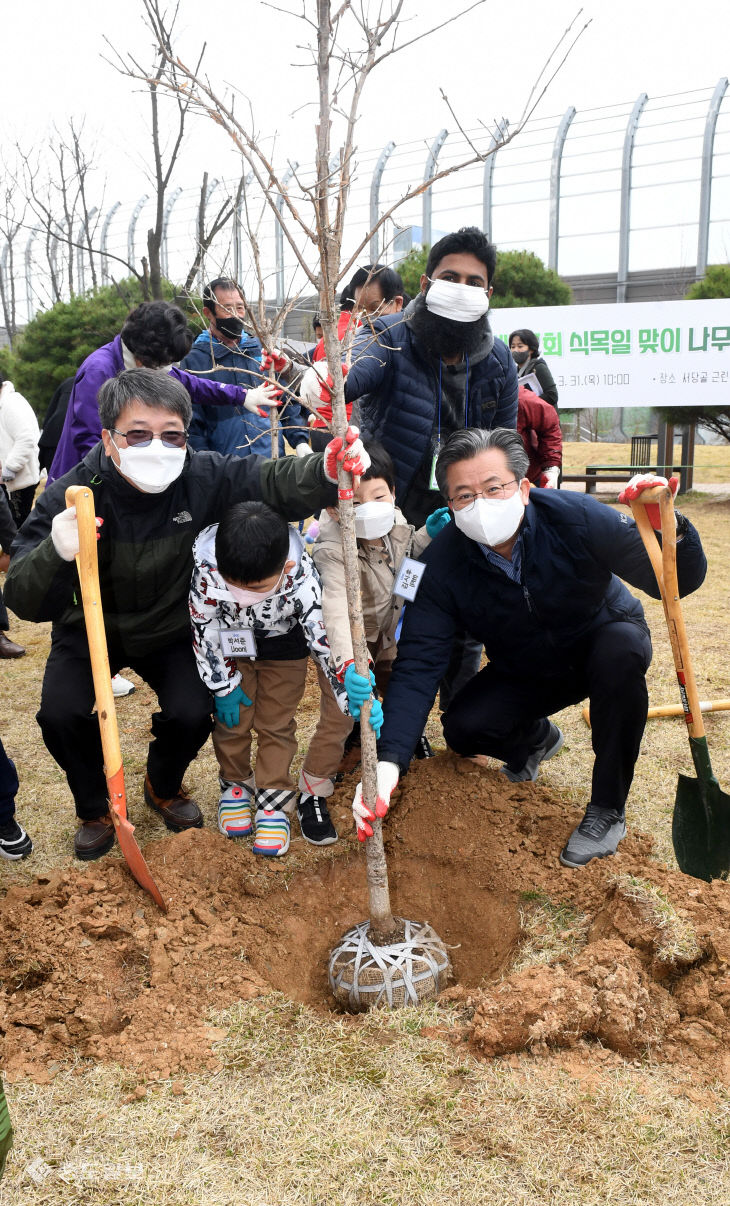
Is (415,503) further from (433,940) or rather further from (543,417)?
(543,417)

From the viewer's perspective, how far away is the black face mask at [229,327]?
14.1 ft

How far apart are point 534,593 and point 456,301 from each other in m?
0.99

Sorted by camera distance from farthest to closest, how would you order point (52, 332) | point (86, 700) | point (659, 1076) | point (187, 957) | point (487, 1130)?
point (52, 332), point (86, 700), point (187, 957), point (659, 1076), point (487, 1130)

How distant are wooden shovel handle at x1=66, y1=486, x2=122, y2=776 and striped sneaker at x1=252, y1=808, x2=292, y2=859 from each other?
0.68 metres

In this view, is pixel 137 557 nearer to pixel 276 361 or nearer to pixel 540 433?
pixel 276 361

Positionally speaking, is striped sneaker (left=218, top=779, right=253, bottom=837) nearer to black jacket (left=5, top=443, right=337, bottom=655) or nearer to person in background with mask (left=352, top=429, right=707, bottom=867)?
black jacket (left=5, top=443, right=337, bottom=655)

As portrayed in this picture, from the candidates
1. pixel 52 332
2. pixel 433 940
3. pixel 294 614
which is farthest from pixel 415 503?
pixel 52 332

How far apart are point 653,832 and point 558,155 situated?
19.7 m

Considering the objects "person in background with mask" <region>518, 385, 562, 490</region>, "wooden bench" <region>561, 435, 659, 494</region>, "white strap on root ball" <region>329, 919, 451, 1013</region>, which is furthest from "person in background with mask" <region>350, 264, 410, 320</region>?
"wooden bench" <region>561, 435, 659, 494</region>

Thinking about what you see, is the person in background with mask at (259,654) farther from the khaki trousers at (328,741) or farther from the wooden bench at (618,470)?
the wooden bench at (618,470)

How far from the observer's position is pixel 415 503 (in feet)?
11.3

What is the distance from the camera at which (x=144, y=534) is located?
9.37 ft

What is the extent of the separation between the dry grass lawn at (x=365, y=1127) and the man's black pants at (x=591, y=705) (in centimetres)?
57

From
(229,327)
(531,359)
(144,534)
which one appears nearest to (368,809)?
(144,534)
